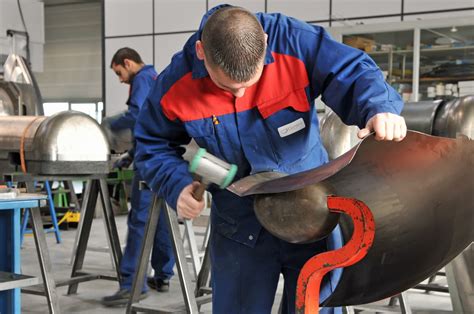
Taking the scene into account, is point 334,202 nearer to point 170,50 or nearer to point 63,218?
point 63,218

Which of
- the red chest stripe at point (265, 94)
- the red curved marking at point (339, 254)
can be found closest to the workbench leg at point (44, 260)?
the red chest stripe at point (265, 94)

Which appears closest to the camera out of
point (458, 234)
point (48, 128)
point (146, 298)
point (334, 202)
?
point (334, 202)

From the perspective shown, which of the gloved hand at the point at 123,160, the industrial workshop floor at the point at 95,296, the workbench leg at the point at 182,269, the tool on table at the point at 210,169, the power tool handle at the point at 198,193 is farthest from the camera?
the gloved hand at the point at 123,160

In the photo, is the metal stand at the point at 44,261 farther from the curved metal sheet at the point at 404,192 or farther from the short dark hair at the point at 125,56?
the curved metal sheet at the point at 404,192

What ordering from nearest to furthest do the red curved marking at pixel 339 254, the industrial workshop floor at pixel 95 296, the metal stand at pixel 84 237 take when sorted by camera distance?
1. the red curved marking at pixel 339 254
2. the metal stand at pixel 84 237
3. the industrial workshop floor at pixel 95 296

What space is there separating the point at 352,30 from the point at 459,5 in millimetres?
1050

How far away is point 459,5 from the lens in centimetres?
562

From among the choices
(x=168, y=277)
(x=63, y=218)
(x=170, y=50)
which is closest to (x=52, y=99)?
(x=170, y=50)

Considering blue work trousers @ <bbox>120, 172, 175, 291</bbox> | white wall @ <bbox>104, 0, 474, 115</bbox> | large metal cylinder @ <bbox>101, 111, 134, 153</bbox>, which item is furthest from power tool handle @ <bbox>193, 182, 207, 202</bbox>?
white wall @ <bbox>104, 0, 474, 115</bbox>

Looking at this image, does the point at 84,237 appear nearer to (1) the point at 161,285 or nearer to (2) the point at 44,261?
(1) the point at 161,285

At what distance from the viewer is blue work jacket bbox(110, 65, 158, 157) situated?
3455 mm

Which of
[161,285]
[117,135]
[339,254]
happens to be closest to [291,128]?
[339,254]

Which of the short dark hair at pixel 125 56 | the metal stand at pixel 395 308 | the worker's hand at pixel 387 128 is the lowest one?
the metal stand at pixel 395 308

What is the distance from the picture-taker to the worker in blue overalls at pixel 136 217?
3.40 metres
